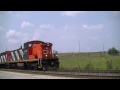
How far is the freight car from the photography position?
66.8 ft

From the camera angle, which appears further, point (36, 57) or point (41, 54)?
point (36, 57)

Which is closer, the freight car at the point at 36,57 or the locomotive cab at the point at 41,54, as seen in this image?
the locomotive cab at the point at 41,54

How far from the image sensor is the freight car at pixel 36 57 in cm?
2036

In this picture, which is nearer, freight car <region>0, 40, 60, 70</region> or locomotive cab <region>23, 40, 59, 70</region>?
locomotive cab <region>23, 40, 59, 70</region>

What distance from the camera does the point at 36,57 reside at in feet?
70.4

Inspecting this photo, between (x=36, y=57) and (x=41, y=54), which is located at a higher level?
(x=41, y=54)
